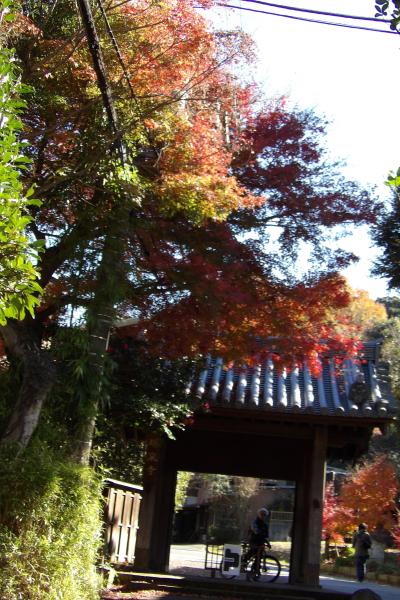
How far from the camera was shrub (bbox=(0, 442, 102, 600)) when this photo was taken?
673 centimetres

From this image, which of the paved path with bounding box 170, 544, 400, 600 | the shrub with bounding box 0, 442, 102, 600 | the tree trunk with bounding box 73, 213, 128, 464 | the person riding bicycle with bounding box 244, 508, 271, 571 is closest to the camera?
the shrub with bounding box 0, 442, 102, 600

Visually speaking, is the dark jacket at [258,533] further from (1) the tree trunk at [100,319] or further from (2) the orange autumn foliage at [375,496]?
(2) the orange autumn foliage at [375,496]

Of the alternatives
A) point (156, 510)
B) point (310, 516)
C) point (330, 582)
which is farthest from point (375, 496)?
point (156, 510)

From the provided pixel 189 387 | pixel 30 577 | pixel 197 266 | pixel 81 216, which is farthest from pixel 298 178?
pixel 30 577

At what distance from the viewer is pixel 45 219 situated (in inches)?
392

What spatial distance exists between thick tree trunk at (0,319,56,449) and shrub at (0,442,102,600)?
0.20 meters

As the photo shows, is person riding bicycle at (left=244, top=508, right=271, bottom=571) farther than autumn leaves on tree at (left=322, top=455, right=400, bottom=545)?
No

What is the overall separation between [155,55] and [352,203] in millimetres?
3587

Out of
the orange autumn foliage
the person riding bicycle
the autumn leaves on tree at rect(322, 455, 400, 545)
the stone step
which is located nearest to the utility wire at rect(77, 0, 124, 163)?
the stone step

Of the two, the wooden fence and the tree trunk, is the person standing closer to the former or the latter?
the wooden fence

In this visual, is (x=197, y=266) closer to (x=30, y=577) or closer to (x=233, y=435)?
(x=30, y=577)

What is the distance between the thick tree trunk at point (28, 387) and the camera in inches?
294

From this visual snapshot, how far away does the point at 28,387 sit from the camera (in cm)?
767

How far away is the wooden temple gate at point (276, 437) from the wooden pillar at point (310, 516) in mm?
18
